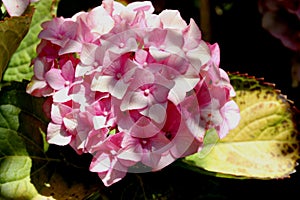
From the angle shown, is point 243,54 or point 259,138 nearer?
point 259,138

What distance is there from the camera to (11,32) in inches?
43.5

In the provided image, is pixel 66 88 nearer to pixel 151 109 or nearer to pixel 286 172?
pixel 151 109

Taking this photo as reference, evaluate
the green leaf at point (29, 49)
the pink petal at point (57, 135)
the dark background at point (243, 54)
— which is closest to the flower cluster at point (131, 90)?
the pink petal at point (57, 135)

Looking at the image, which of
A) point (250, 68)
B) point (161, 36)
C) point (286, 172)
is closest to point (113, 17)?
point (161, 36)

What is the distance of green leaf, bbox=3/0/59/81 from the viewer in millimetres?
1321

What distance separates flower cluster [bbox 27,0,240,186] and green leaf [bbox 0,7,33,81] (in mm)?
54

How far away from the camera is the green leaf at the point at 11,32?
3.57 ft

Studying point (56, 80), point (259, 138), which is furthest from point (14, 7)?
point (259, 138)

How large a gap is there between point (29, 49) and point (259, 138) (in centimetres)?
45

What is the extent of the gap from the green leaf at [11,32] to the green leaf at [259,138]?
1.09ft

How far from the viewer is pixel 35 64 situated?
1114 mm

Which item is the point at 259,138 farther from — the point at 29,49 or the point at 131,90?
the point at 29,49

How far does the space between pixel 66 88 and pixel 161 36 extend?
0.16 meters

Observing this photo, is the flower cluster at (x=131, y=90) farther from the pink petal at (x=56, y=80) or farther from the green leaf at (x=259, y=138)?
the green leaf at (x=259, y=138)
